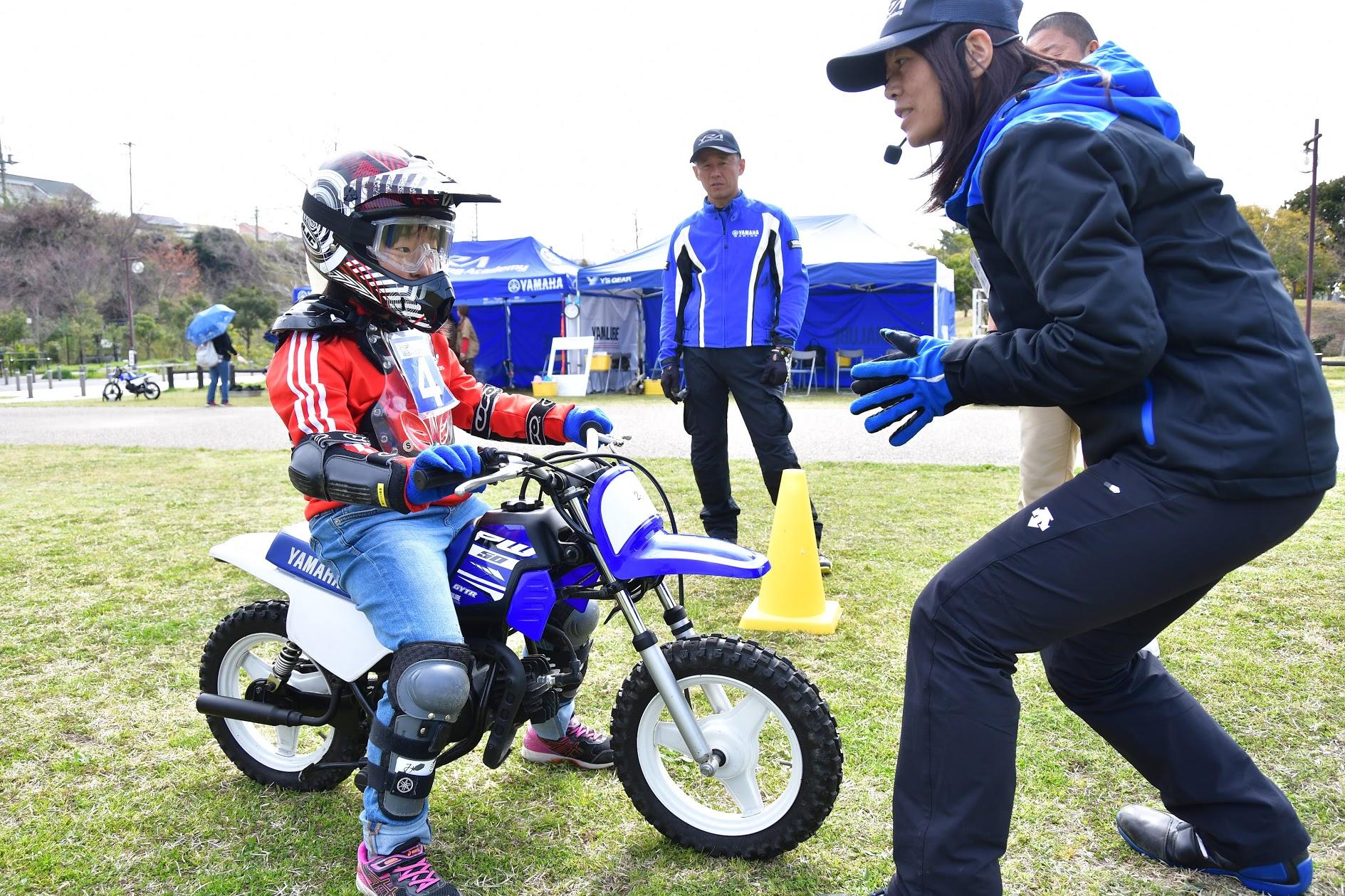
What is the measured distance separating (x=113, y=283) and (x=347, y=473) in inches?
2045

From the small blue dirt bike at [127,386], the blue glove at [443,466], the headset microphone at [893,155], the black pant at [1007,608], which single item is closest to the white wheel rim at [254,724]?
the blue glove at [443,466]

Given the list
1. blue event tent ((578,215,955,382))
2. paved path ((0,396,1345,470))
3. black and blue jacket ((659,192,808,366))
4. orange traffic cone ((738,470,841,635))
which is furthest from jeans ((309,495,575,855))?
blue event tent ((578,215,955,382))

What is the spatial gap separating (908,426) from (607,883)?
146 centimetres

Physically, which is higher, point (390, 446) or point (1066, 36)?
point (1066, 36)

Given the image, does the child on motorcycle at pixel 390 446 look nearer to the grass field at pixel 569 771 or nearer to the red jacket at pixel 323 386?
the red jacket at pixel 323 386

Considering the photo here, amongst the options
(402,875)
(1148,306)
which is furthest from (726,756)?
(1148,306)

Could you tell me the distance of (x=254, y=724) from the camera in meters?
3.15

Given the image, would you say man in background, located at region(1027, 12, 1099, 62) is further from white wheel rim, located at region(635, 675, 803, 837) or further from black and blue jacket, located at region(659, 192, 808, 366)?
white wheel rim, located at region(635, 675, 803, 837)

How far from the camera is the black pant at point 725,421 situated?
17.7 ft

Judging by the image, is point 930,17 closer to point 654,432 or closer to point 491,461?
point 491,461

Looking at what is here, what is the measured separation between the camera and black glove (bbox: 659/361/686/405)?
18.6 feet

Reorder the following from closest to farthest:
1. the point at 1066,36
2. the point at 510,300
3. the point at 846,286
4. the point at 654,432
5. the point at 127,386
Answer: the point at 1066,36
the point at 654,432
the point at 846,286
the point at 510,300
the point at 127,386

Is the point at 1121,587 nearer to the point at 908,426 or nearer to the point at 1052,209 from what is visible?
the point at 908,426

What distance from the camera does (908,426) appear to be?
6.93 feet
